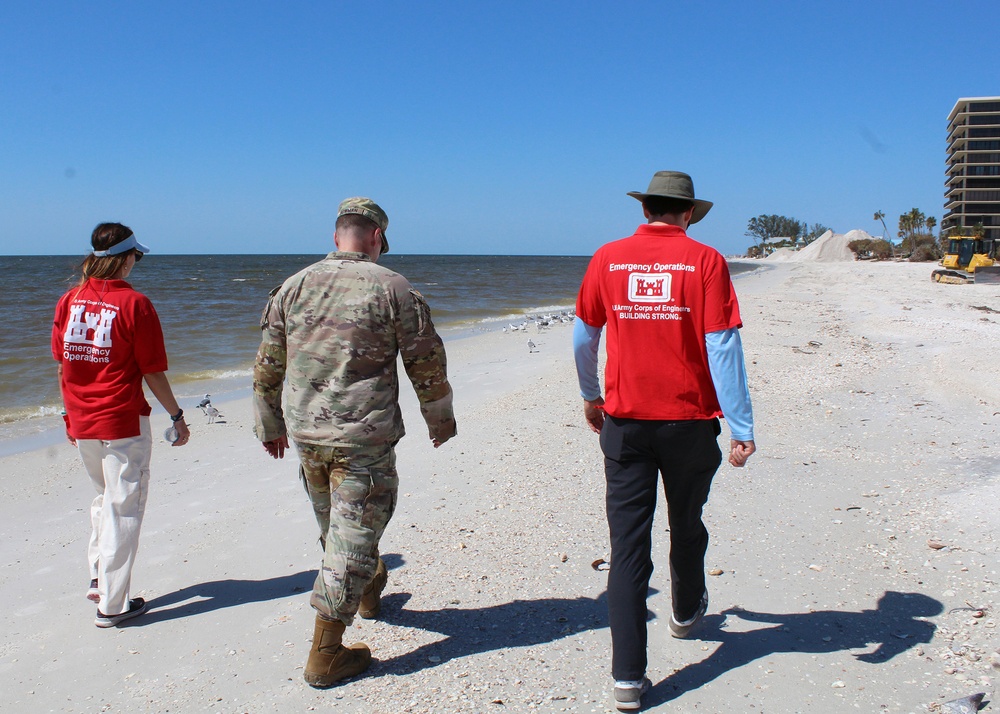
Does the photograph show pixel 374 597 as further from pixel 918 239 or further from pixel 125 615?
pixel 918 239

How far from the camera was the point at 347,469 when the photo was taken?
2.73 meters

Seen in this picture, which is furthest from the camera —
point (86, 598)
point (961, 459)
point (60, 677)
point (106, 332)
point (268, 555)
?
point (961, 459)

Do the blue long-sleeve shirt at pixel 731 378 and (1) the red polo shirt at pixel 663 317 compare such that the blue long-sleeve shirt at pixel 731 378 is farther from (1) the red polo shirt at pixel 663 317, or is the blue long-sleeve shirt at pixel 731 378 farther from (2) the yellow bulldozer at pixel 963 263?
(2) the yellow bulldozer at pixel 963 263

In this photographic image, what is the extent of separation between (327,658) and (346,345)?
1.20 meters

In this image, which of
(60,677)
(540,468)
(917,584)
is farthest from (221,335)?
(917,584)

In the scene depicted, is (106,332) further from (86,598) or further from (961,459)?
(961,459)

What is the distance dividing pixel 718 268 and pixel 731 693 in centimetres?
157

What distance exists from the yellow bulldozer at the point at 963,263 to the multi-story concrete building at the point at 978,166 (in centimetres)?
5435

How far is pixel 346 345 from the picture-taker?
268 centimetres

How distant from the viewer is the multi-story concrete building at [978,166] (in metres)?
76.3

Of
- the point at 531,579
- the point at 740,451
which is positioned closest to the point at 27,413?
the point at 531,579

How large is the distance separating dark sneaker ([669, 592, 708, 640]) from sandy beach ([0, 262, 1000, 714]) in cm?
4

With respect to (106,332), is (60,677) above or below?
below

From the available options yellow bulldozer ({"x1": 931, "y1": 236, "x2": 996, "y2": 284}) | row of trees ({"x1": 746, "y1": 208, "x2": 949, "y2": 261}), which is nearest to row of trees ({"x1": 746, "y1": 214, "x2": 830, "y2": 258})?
row of trees ({"x1": 746, "y1": 208, "x2": 949, "y2": 261})
